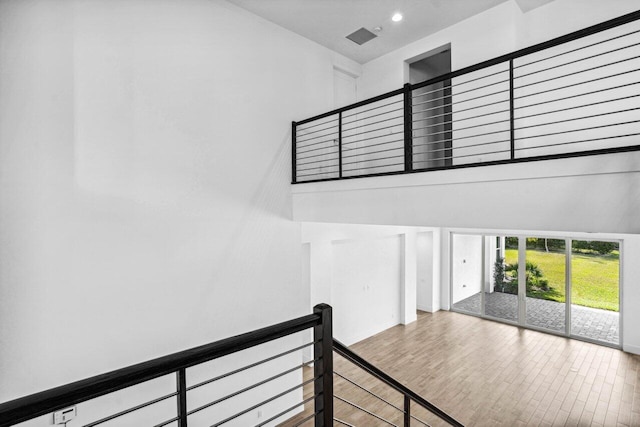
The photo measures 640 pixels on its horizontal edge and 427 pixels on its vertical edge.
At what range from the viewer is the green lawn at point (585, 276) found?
7.32 meters

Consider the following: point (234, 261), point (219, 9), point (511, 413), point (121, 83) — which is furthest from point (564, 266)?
point (121, 83)

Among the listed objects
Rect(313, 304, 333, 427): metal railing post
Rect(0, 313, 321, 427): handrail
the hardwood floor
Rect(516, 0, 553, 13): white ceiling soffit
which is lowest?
the hardwood floor

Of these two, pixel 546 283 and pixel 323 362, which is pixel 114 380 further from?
pixel 546 283

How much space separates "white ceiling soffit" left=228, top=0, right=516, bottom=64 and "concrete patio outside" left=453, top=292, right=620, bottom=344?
6.71m

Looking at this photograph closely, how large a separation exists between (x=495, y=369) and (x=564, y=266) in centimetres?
342

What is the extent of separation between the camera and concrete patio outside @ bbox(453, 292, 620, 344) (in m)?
7.36

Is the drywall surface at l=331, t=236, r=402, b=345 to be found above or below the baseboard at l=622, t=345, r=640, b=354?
above

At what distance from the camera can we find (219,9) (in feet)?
14.1

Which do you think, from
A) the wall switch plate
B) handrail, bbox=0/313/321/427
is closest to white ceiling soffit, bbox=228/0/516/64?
handrail, bbox=0/313/321/427

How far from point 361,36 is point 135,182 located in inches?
162

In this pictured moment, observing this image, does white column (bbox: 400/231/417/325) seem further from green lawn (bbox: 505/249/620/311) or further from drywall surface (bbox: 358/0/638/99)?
drywall surface (bbox: 358/0/638/99)

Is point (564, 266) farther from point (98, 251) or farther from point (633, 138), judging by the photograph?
point (98, 251)

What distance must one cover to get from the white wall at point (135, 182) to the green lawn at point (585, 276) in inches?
262

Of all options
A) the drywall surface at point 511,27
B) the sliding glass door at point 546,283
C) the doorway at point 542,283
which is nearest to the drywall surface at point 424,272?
the doorway at point 542,283
